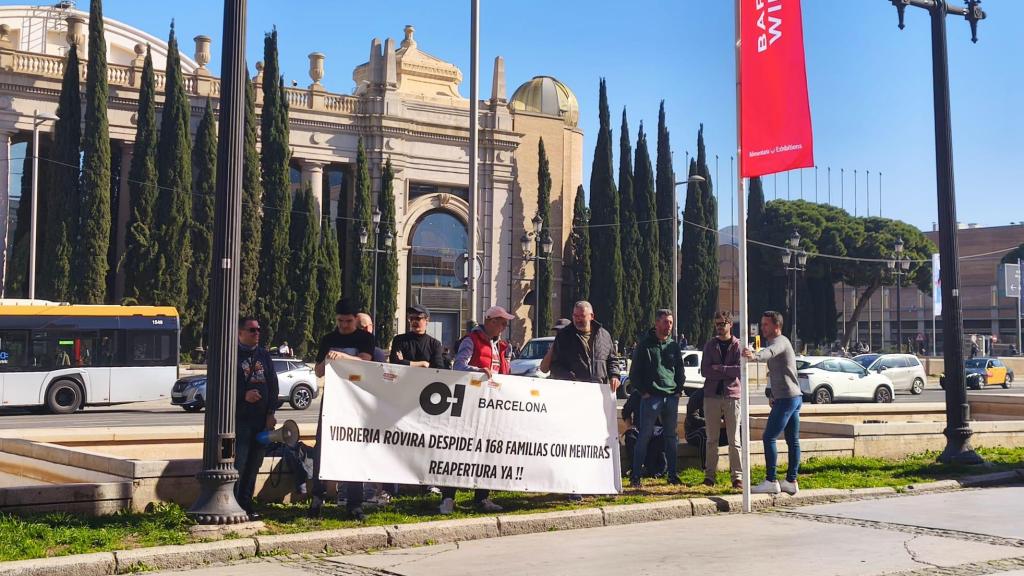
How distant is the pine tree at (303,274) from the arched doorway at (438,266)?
768 cm

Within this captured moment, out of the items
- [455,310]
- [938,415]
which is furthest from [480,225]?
[938,415]

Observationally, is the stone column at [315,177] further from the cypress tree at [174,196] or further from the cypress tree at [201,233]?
the cypress tree at [174,196]

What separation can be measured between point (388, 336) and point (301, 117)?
12.1 meters

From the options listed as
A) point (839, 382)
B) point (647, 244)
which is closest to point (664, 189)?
point (647, 244)

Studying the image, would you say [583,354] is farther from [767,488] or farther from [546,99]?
[546,99]

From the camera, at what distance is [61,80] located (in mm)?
49500

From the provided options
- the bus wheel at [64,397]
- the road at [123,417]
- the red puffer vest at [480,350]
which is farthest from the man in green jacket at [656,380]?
the bus wheel at [64,397]

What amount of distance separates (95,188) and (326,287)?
12009 mm

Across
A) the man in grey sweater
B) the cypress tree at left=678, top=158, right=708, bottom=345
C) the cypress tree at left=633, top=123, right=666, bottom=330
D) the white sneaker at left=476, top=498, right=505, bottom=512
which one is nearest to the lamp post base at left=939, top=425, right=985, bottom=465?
the man in grey sweater

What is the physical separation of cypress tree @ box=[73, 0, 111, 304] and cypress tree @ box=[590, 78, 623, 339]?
90.6ft

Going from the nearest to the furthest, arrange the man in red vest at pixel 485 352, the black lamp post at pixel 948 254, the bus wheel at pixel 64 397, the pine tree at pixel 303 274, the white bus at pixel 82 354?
the man in red vest at pixel 485 352, the black lamp post at pixel 948 254, the white bus at pixel 82 354, the bus wheel at pixel 64 397, the pine tree at pixel 303 274

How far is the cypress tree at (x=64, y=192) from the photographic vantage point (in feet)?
150

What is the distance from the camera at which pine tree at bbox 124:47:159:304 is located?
4769cm

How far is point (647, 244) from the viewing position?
65.2 meters
